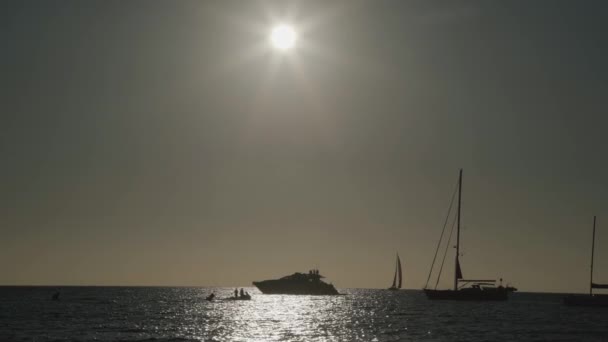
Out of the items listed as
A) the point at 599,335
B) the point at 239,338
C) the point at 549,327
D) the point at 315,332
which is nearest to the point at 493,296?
the point at 549,327

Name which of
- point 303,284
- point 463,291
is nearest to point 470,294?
point 463,291

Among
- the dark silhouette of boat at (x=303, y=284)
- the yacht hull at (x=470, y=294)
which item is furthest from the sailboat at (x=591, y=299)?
the dark silhouette of boat at (x=303, y=284)

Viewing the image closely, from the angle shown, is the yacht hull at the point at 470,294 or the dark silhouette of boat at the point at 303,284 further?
the dark silhouette of boat at the point at 303,284

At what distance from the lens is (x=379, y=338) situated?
61.2 meters

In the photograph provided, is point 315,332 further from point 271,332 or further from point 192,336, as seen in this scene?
point 192,336

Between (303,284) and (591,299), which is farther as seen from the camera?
(303,284)

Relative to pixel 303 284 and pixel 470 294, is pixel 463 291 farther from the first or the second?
pixel 303 284

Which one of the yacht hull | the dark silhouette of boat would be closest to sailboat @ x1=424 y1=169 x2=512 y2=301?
the yacht hull

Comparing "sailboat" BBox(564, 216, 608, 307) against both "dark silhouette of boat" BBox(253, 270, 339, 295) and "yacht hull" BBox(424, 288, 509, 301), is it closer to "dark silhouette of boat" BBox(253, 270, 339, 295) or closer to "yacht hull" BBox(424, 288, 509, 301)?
"yacht hull" BBox(424, 288, 509, 301)

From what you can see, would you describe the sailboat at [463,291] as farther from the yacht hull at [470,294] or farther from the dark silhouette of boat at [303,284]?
the dark silhouette of boat at [303,284]

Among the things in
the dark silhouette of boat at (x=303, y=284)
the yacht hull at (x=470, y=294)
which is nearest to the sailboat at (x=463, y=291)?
the yacht hull at (x=470, y=294)

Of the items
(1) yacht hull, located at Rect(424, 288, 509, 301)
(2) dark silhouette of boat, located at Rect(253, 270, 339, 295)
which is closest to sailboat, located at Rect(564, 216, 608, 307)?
(1) yacht hull, located at Rect(424, 288, 509, 301)

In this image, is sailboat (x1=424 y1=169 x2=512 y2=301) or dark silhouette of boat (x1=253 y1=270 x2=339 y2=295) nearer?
sailboat (x1=424 y1=169 x2=512 y2=301)

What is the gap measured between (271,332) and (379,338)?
1158 cm
